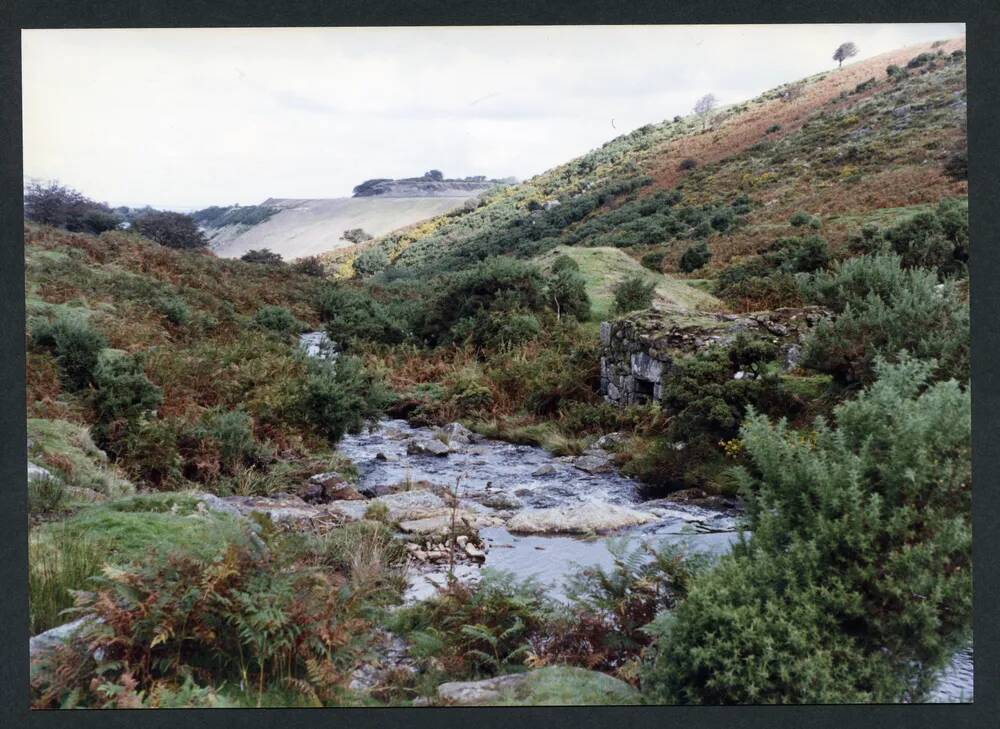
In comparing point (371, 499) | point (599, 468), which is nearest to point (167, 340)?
point (371, 499)

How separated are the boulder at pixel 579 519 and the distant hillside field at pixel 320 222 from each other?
2.06 meters

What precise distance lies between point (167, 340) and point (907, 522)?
15.5 feet

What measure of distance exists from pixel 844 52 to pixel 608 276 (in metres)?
2.02

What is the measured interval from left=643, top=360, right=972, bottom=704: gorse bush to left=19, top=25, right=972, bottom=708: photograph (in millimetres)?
20

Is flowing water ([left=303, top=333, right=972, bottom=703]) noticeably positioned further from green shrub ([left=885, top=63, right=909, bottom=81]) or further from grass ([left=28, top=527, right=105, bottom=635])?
green shrub ([left=885, top=63, right=909, bottom=81])

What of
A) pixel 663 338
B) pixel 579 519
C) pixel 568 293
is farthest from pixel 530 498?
pixel 568 293

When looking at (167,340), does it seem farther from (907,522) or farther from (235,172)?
(907,522)

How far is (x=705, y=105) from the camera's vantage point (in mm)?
4832

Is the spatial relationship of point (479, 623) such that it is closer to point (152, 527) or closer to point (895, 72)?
point (152, 527)

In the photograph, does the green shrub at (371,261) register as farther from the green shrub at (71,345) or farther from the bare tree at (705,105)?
the bare tree at (705,105)

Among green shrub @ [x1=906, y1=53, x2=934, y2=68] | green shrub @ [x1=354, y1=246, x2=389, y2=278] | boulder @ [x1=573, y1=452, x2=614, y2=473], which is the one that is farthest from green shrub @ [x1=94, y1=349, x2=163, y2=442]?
green shrub @ [x1=906, y1=53, x2=934, y2=68]

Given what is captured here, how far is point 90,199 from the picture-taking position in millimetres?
4844

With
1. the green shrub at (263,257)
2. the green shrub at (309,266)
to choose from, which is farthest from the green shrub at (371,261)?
the green shrub at (263,257)

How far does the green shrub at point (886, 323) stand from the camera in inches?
171
